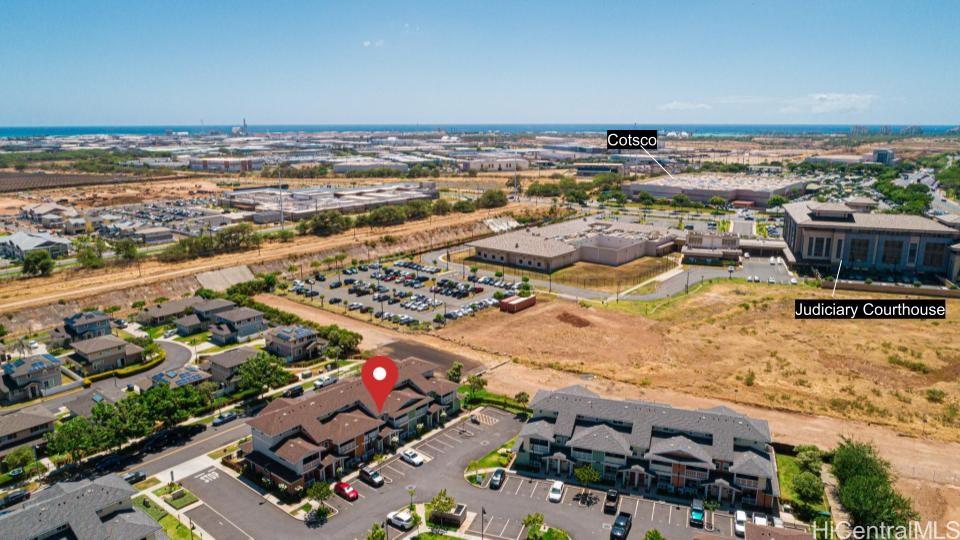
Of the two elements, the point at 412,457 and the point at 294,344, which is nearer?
the point at 412,457

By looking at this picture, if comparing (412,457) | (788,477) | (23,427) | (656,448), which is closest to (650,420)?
(656,448)

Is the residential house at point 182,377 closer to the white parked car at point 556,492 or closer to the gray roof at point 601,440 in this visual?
the white parked car at point 556,492

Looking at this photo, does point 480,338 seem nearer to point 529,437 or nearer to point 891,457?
point 529,437

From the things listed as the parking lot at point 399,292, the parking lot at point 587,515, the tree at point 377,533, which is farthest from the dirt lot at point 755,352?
the tree at point 377,533

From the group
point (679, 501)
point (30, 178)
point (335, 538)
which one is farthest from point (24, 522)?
point (30, 178)

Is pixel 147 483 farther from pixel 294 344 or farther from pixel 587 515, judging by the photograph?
pixel 587 515
